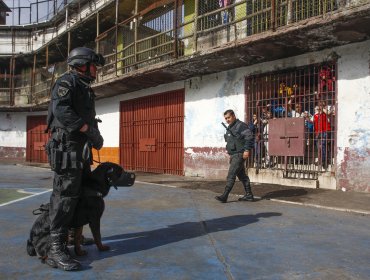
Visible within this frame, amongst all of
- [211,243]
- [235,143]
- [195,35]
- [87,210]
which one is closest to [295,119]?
[235,143]

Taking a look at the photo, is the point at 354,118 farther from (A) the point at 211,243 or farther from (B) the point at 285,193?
(A) the point at 211,243

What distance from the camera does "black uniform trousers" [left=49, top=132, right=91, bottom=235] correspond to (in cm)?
369

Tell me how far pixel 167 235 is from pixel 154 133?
10.4 metres

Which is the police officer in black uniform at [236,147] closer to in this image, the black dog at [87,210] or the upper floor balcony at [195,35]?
the upper floor balcony at [195,35]

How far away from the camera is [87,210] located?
3990 millimetres

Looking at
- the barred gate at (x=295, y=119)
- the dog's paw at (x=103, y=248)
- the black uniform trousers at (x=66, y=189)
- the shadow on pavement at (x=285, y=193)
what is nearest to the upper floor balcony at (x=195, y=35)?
the barred gate at (x=295, y=119)

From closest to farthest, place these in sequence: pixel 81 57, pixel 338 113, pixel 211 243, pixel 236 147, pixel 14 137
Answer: pixel 81 57 → pixel 211 243 → pixel 236 147 → pixel 338 113 → pixel 14 137

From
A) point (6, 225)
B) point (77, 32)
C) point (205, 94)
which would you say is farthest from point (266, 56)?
point (77, 32)

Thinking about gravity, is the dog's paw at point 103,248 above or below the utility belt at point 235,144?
below

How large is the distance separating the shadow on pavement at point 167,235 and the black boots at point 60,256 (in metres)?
0.27

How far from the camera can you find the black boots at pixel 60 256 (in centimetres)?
355

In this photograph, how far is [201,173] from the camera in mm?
12594

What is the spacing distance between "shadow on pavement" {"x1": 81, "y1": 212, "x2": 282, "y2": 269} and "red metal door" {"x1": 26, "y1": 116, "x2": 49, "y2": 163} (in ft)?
65.2

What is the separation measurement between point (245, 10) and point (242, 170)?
17.8ft
